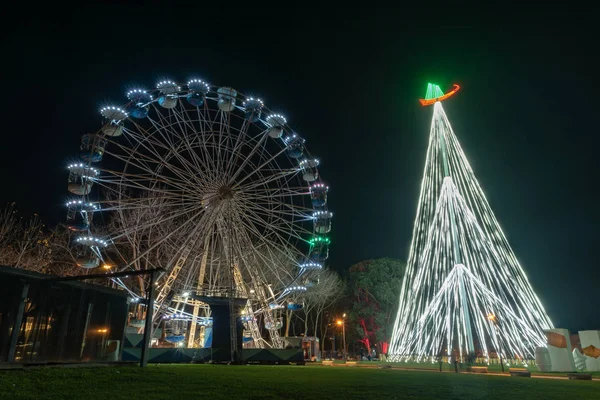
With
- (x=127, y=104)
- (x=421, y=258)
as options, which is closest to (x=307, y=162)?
(x=421, y=258)

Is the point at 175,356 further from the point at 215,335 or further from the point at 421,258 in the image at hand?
the point at 421,258

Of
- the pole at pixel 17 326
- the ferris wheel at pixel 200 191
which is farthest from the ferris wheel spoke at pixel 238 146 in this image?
the pole at pixel 17 326

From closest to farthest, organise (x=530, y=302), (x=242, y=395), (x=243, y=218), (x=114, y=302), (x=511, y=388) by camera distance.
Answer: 1. (x=242, y=395)
2. (x=511, y=388)
3. (x=114, y=302)
4. (x=530, y=302)
5. (x=243, y=218)

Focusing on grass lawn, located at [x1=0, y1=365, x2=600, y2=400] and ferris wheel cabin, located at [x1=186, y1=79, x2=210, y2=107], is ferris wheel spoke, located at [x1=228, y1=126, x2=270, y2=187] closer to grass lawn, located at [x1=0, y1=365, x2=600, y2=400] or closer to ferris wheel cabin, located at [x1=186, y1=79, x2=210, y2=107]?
ferris wheel cabin, located at [x1=186, y1=79, x2=210, y2=107]

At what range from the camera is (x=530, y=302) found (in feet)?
71.6

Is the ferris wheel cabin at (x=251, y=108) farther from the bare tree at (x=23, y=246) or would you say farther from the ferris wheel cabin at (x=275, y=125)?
the bare tree at (x=23, y=246)

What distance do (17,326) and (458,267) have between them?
21.9m

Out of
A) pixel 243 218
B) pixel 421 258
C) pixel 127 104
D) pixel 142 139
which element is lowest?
pixel 421 258

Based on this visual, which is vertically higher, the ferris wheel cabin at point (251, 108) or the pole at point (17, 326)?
the ferris wheel cabin at point (251, 108)

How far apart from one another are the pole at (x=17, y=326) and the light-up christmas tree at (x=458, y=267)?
18.3 metres

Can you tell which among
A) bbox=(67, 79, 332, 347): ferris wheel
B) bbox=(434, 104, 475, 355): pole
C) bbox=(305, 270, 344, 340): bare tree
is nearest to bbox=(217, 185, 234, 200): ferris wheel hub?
bbox=(67, 79, 332, 347): ferris wheel

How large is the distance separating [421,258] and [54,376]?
64.1 ft

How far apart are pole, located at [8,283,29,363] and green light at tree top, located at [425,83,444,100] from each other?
26137 mm

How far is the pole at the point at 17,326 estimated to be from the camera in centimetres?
1145
